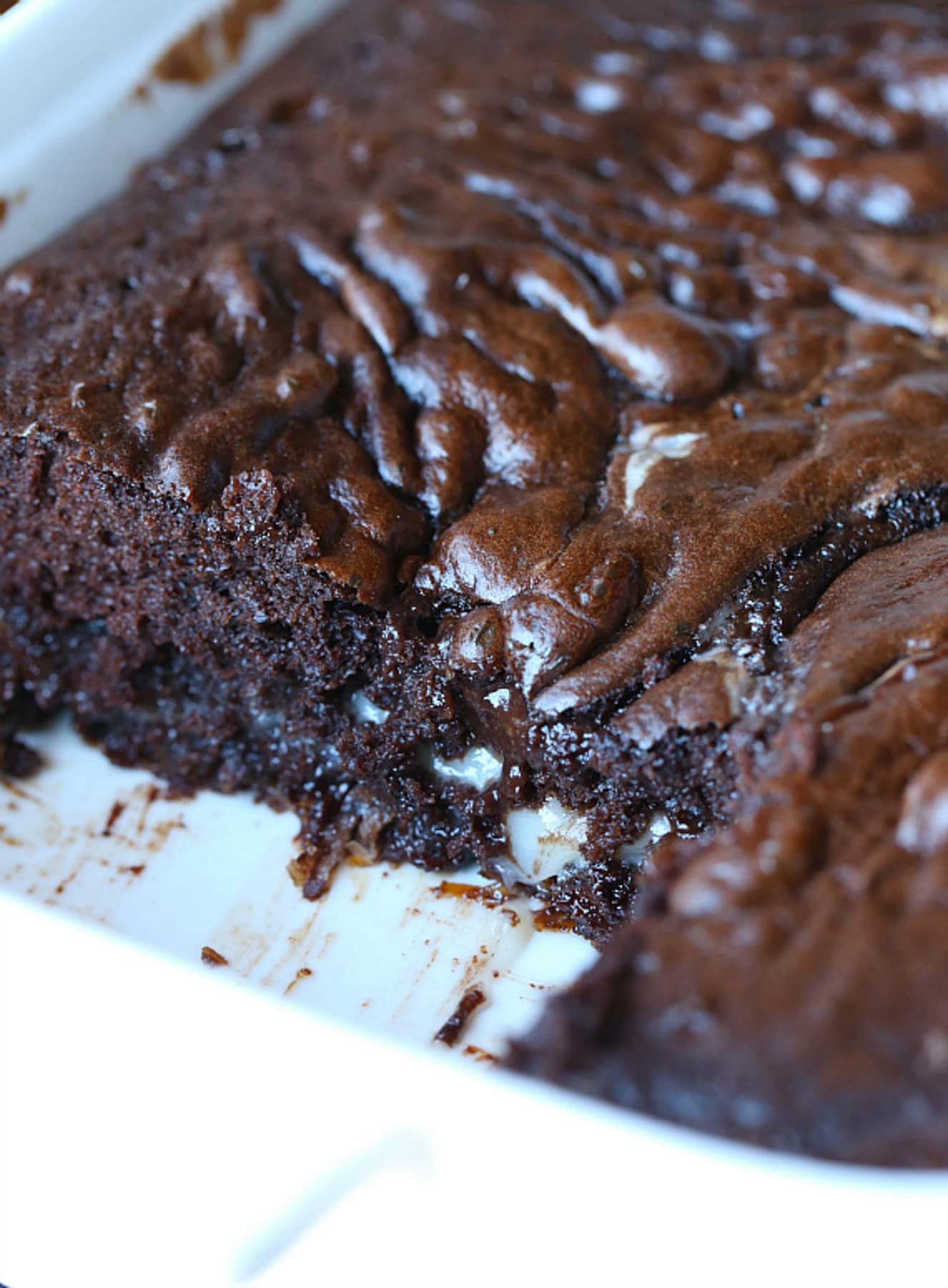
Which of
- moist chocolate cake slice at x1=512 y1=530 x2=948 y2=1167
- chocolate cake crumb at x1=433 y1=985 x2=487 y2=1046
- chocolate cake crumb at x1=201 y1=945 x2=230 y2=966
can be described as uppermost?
moist chocolate cake slice at x1=512 y1=530 x2=948 y2=1167

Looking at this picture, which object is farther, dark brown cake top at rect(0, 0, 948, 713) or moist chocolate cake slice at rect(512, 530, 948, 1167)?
dark brown cake top at rect(0, 0, 948, 713)

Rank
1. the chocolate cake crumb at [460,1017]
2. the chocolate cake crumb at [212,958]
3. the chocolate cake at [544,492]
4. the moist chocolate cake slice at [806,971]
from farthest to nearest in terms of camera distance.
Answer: the chocolate cake crumb at [212,958], the chocolate cake crumb at [460,1017], the chocolate cake at [544,492], the moist chocolate cake slice at [806,971]

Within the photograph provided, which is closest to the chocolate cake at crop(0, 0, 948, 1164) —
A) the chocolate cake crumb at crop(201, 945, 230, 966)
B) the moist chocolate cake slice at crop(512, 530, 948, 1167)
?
the moist chocolate cake slice at crop(512, 530, 948, 1167)

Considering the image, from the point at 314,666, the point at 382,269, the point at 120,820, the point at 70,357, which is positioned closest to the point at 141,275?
the point at 70,357

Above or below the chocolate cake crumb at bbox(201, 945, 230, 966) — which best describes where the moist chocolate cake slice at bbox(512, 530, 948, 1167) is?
above

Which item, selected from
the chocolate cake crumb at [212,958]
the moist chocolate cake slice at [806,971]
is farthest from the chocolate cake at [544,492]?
the chocolate cake crumb at [212,958]

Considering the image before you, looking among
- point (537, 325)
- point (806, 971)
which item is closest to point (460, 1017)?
point (806, 971)

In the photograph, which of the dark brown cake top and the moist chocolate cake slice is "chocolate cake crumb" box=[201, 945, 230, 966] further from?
the moist chocolate cake slice

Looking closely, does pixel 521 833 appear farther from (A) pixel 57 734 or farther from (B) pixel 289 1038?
(A) pixel 57 734

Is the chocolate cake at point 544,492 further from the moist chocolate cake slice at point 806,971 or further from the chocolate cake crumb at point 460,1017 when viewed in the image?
the chocolate cake crumb at point 460,1017
